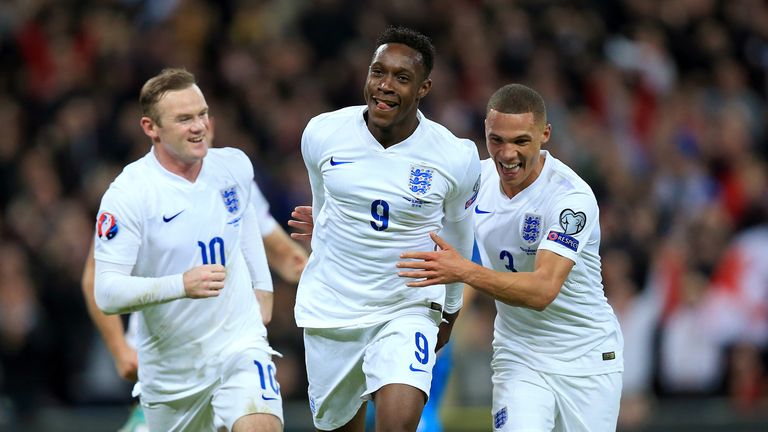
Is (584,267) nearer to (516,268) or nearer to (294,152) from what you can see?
(516,268)

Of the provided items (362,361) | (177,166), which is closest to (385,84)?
(177,166)

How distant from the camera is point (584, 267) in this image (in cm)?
761

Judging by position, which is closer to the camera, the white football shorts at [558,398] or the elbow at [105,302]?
the elbow at [105,302]

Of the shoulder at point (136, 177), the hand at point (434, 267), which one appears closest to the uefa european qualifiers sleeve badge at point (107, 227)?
the shoulder at point (136, 177)

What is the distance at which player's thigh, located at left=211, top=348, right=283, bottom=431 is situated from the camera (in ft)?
23.8

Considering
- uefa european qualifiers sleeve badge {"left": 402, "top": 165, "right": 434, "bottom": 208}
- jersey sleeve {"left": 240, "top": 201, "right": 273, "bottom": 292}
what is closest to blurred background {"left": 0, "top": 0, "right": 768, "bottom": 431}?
jersey sleeve {"left": 240, "top": 201, "right": 273, "bottom": 292}

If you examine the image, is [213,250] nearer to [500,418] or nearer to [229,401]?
[229,401]

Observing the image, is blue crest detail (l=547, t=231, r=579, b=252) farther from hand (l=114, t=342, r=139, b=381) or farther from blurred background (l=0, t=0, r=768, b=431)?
blurred background (l=0, t=0, r=768, b=431)

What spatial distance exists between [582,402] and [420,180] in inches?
61.4

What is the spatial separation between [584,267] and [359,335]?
132cm

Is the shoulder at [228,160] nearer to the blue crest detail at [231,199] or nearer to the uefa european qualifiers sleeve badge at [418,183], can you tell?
the blue crest detail at [231,199]

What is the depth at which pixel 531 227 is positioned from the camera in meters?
7.51

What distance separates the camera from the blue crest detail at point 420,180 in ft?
23.4

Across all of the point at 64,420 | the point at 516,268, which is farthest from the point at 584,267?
the point at 64,420
